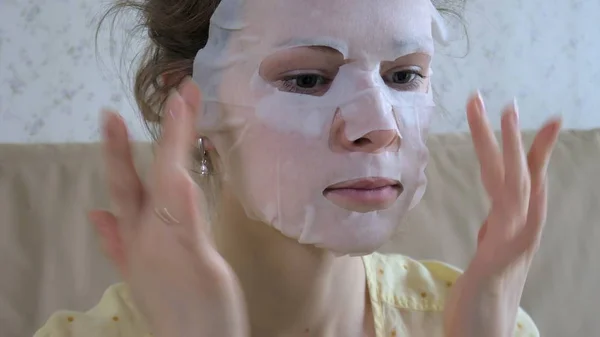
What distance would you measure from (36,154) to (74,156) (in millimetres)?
58

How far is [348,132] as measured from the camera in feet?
1.93

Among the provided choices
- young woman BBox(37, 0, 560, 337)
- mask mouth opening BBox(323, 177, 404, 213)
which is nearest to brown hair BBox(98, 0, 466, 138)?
young woman BBox(37, 0, 560, 337)

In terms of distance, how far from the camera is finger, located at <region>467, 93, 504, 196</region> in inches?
23.4

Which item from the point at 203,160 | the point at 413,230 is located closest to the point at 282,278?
the point at 203,160

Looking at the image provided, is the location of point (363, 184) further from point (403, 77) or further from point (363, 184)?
point (403, 77)

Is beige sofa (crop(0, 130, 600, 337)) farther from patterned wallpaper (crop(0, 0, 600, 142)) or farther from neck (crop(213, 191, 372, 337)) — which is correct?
neck (crop(213, 191, 372, 337))

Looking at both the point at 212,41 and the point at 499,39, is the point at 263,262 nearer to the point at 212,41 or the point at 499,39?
the point at 212,41

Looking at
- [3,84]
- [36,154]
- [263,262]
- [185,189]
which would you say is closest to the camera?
[185,189]

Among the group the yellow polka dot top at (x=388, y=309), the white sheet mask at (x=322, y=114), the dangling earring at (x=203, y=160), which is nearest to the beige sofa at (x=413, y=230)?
the yellow polka dot top at (x=388, y=309)

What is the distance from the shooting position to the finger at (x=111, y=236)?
0.55 m

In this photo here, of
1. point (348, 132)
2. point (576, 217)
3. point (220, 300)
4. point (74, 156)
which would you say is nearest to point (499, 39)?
point (576, 217)

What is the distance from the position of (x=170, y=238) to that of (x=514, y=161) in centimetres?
30

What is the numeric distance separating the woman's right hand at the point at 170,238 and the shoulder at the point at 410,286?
292 millimetres

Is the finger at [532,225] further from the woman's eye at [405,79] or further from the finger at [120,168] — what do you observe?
the finger at [120,168]
